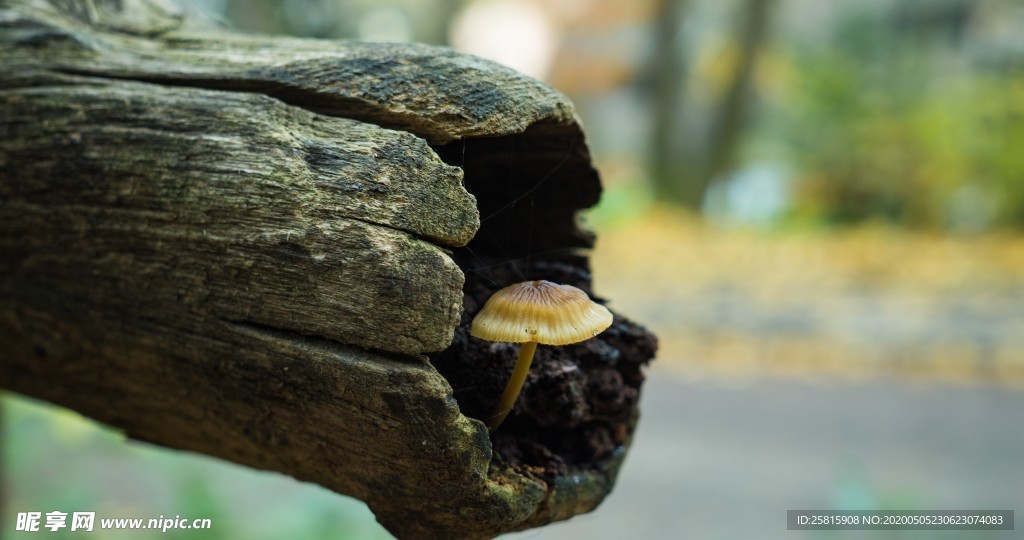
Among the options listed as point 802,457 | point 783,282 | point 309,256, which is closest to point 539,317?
point 309,256

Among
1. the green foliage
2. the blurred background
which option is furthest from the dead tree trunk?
the green foliage

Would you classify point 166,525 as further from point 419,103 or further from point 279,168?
point 419,103

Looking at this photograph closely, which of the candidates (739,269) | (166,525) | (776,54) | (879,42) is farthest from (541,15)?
(166,525)

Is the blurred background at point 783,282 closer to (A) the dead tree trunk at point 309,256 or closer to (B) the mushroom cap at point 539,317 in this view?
(A) the dead tree trunk at point 309,256

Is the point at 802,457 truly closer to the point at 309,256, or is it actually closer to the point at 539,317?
the point at 539,317

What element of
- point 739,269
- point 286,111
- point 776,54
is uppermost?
point 776,54

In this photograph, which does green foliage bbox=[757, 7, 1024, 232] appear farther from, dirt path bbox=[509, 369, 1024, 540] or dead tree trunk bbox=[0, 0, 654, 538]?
dead tree trunk bbox=[0, 0, 654, 538]

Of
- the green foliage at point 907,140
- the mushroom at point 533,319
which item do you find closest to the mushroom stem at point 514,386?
the mushroom at point 533,319
